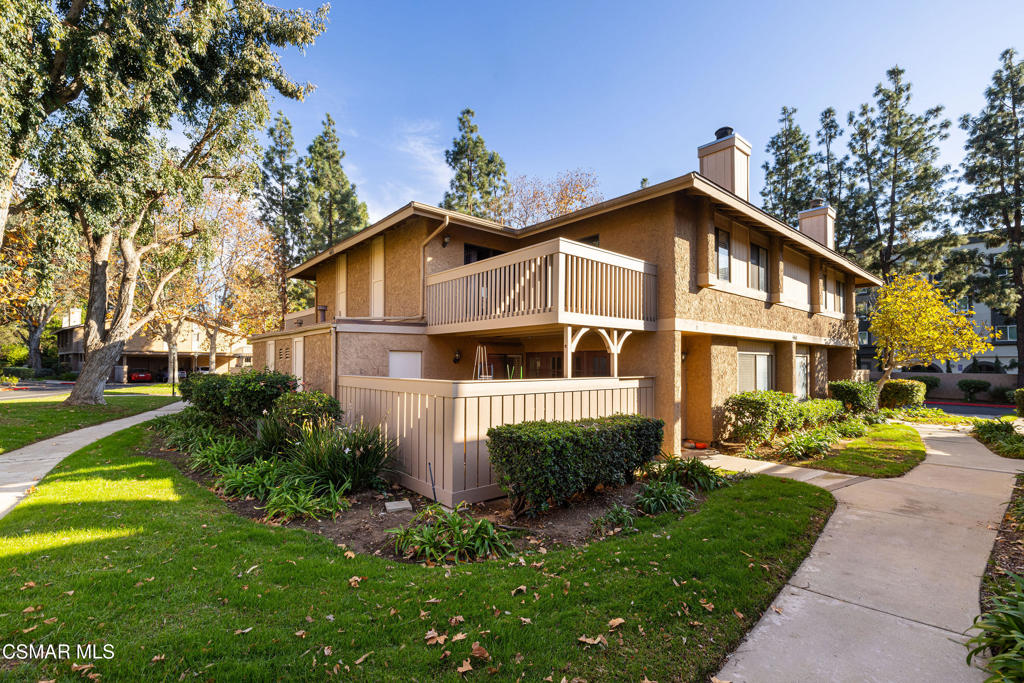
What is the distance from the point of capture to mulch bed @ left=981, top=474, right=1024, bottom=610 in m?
3.88

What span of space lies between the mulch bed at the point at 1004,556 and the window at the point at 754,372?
650 centimetres

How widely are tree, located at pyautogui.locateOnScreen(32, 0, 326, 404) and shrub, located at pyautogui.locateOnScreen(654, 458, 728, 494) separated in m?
16.4

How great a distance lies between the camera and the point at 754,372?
12742 mm

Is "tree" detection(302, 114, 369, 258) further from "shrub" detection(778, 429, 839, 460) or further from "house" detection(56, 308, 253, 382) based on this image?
"shrub" detection(778, 429, 839, 460)

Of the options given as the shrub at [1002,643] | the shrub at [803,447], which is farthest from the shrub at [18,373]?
the shrub at [1002,643]

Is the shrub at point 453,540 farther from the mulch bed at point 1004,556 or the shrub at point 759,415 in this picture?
the shrub at point 759,415

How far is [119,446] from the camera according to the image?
9.30 meters

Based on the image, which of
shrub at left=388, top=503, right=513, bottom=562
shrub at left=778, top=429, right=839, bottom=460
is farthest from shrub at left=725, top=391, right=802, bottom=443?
shrub at left=388, top=503, right=513, bottom=562

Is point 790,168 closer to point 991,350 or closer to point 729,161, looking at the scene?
point 991,350

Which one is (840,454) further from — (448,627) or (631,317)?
(448,627)

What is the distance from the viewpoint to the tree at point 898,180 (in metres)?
25.0

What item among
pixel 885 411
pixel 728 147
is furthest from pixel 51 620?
pixel 885 411

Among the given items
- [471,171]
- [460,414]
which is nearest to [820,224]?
[460,414]

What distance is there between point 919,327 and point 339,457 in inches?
768
